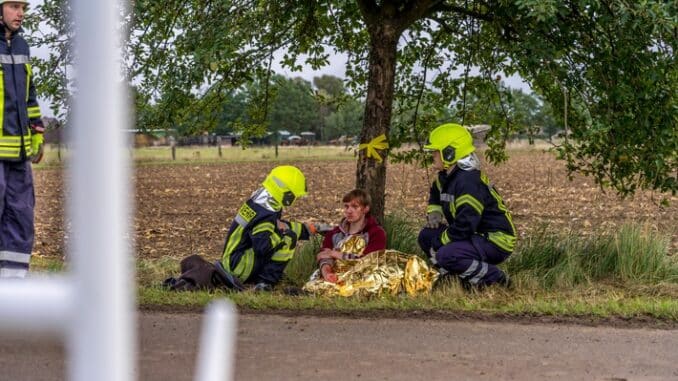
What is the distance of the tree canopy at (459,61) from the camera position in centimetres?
709

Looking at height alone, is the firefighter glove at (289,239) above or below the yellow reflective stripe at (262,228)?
below

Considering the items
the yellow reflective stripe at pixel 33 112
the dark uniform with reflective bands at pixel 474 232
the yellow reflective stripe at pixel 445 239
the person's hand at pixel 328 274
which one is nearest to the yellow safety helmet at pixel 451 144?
the dark uniform with reflective bands at pixel 474 232

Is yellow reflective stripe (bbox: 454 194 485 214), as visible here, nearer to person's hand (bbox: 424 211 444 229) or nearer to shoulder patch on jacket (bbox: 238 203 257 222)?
person's hand (bbox: 424 211 444 229)

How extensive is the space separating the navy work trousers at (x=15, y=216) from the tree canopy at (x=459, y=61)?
1117mm

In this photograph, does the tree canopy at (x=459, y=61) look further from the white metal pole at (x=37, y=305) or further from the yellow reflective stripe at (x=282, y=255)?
the white metal pole at (x=37, y=305)

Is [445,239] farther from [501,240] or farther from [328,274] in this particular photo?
[328,274]

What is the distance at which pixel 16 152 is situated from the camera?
6508 millimetres

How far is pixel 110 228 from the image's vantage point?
66 cm

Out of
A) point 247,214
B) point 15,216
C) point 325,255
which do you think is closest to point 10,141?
point 15,216

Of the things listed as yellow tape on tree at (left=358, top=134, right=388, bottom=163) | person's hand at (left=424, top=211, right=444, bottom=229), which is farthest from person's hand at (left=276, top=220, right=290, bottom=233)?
yellow tape on tree at (left=358, top=134, right=388, bottom=163)

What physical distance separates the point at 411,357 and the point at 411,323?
2.98 feet

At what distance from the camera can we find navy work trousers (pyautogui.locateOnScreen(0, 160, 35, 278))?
6504 mm

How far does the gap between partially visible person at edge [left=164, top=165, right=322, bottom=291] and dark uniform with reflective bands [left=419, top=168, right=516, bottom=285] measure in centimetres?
131

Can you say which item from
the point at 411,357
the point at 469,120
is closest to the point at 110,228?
the point at 411,357
